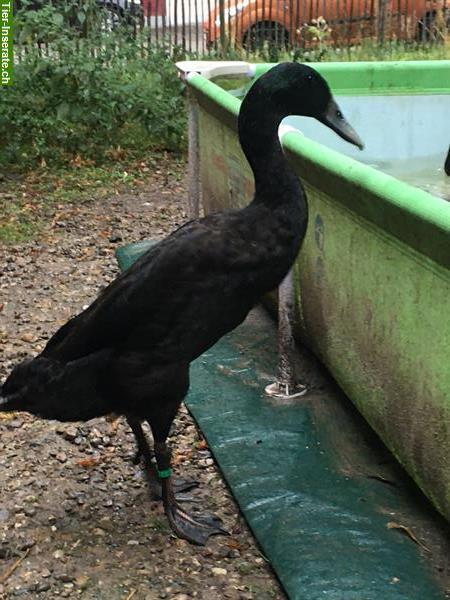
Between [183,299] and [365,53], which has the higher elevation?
[365,53]

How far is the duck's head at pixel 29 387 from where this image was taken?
11.0 ft

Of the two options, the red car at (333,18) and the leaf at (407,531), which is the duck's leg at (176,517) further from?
the red car at (333,18)

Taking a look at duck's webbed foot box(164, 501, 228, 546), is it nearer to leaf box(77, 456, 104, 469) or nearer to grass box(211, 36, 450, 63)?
leaf box(77, 456, 104, 469)

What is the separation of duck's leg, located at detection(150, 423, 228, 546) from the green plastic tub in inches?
28.1

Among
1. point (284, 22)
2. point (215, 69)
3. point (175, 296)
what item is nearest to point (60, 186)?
point (215, 69)

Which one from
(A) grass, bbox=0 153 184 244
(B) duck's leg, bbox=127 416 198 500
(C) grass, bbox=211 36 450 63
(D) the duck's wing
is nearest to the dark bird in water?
(D) the duck's wing

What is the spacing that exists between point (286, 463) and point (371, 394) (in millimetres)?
441

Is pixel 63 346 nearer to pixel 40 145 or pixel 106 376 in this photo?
pixel 106 376

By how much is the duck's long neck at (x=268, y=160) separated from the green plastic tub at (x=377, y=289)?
1.01 ft

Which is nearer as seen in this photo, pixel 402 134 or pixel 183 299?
pixel 183 299

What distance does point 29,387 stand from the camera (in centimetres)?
338

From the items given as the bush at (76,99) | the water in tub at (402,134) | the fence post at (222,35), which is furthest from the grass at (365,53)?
the water in tub at (402,134)

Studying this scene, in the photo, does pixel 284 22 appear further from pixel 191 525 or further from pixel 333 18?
pixel 191 525

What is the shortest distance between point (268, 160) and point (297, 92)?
26 cm
